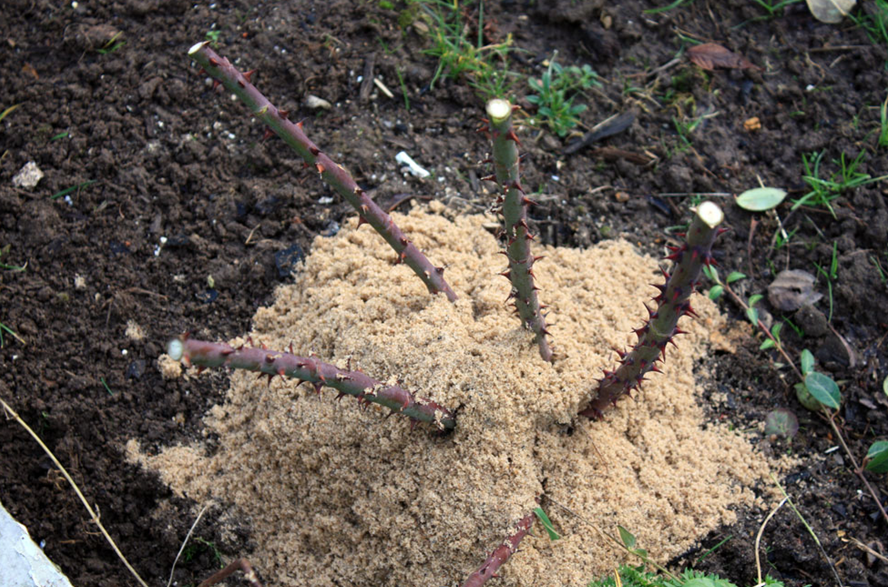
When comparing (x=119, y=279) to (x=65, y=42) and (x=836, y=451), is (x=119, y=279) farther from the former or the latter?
(x=836, y=451)

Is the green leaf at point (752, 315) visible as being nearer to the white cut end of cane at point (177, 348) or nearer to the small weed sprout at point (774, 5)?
the small weed sprout at point (774, 5)

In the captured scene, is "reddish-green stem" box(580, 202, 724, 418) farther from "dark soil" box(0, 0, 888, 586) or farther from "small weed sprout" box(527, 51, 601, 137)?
"small weed sprout" box(527, 51, 601, 137)

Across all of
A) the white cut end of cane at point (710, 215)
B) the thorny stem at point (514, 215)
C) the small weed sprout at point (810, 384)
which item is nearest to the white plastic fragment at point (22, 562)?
the thorny stem at point (514, 215)

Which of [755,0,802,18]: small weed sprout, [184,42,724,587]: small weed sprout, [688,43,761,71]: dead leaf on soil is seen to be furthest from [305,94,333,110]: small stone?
[755,0,802,18]: small weed sprout

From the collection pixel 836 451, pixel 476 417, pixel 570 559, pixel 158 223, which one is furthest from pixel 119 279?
pixel 836 451

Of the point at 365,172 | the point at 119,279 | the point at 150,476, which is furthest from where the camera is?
the point at 365,172

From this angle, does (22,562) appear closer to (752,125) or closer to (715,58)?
(752,125)
